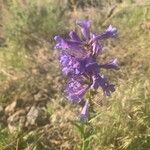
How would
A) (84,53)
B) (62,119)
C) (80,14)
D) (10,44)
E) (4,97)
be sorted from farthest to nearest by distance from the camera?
(80,14), (10,44), (4,97), (62,119), (84,53)

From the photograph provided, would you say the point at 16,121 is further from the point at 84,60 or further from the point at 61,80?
the point at 84,60

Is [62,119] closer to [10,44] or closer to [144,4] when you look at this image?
[10,44]

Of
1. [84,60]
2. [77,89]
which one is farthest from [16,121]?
[84,60]

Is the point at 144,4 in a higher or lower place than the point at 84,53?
lower

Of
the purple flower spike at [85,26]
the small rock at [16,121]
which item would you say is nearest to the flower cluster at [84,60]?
the purple flower spike at [85,26]

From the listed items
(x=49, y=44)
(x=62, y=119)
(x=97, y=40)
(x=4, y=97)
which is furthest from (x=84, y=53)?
(x=49, y=44)

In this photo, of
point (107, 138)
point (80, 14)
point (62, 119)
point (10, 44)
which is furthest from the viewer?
point (80, 14)
